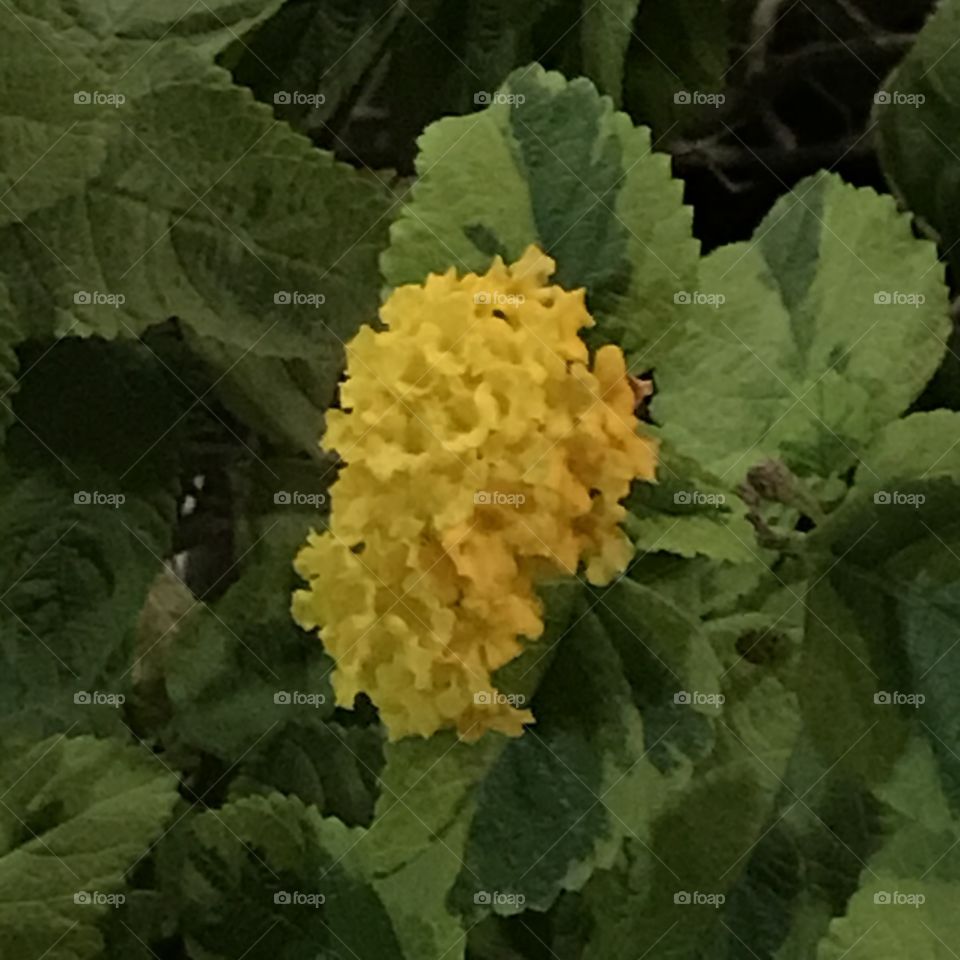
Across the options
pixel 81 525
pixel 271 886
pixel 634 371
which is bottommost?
pixel 271 886

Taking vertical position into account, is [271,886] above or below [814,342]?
below

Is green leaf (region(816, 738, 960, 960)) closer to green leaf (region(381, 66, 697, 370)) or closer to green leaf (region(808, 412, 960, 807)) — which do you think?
green leaf (region(808, 412, 960, 807))

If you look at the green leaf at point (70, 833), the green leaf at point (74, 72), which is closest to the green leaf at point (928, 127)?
the green leaf at point (74, 72)

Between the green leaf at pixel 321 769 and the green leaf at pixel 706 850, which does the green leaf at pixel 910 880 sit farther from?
the green leaf at pixel 321 769

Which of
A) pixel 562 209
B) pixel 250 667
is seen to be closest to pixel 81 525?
pixel 250 667

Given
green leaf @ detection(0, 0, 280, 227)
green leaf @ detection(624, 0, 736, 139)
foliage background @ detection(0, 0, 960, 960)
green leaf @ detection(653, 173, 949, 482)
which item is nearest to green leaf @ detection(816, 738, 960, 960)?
foliage background @ detection(0, 0, 960, 960)

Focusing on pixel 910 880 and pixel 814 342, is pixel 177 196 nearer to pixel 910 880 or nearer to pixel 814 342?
pixel 814 342

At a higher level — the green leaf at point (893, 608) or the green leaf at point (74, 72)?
the green leaf at point (74, 72)
